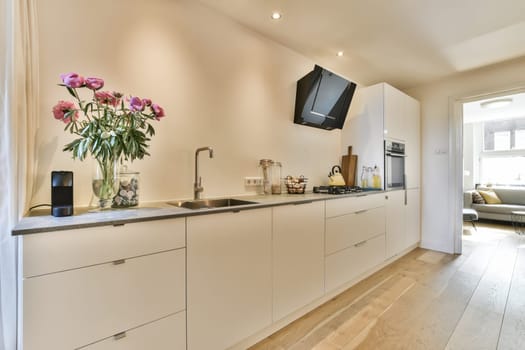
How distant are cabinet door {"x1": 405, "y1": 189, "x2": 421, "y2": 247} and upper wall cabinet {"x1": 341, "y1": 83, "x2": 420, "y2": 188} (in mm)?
182

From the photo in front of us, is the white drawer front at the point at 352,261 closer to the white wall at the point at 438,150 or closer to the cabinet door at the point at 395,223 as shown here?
the cabinet door at the point at 395,223

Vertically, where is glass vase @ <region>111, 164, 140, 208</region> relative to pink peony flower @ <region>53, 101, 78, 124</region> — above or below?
below

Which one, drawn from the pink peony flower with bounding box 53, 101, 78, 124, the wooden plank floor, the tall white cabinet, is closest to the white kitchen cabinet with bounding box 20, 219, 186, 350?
the pink peony flower with bounding box 53, 101, 78, 124

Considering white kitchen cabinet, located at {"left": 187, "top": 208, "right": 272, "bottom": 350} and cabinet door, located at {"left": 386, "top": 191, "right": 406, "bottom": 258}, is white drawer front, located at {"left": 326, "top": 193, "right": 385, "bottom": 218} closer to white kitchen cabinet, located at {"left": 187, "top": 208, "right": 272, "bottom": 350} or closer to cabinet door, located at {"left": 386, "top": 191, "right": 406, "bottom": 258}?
cabinet door, located at {"left": 386, "top": 191, "right": 406, "bottom": 258}

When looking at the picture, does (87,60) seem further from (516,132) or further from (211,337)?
(516,132)

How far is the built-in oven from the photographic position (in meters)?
3.10

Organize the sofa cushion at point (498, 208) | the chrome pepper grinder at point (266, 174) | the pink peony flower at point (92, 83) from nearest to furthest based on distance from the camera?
1. the pink peony flower at point (92, 83)
2. the chrome pepper grinder at point (266, 174)
3. the sofa cushion at point (498, 208)

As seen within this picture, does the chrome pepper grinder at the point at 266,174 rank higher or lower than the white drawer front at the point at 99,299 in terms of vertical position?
higher

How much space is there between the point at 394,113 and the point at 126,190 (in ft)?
10.3

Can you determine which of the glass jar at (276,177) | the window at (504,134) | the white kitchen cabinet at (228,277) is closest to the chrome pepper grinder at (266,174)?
the glass jar at (276,177)

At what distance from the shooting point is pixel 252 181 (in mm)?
2324

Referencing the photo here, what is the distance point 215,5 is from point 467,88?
11.1ft

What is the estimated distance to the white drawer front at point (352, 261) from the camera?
7.11 feet

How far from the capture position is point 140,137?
4.48 ft
